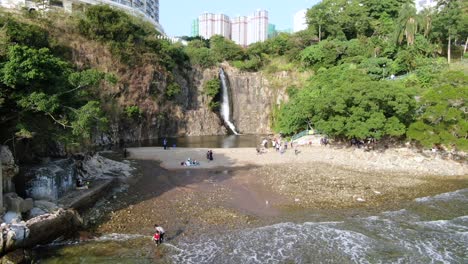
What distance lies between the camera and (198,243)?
15914 millimetres

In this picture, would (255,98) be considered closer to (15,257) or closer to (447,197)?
(447,197)

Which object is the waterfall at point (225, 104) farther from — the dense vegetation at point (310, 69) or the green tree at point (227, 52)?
the green tree at point (227, 52)

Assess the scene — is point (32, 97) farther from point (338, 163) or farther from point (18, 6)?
point (18, 6)

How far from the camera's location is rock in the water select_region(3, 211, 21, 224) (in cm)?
1536

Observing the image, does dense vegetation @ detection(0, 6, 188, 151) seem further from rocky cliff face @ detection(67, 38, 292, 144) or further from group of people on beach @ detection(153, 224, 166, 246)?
rocky cliff face @ detection(67, 38, 292, 144)

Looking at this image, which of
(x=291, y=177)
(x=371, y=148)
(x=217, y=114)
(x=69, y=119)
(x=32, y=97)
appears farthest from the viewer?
(x=217, y=114)

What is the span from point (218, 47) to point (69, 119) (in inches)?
2097

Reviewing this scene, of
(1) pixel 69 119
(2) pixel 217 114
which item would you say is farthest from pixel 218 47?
(1) pixel 69 119

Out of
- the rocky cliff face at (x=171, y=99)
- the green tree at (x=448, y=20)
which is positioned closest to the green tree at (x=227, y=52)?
the rocky cliff face at (x=171, y=99)

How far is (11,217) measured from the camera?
15.7 meters

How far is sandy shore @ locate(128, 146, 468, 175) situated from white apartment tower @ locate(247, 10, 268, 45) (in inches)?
4590

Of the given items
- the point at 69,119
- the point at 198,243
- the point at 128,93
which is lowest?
the point at 198,243

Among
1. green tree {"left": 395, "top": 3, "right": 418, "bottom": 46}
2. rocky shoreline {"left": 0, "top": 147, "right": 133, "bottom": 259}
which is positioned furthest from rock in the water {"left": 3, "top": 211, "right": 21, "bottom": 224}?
green tree {"left": 395, "top": 3, "right": 418, "bottom": 46}

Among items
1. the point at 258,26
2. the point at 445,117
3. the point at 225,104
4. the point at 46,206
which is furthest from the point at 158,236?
the point at 258,26
